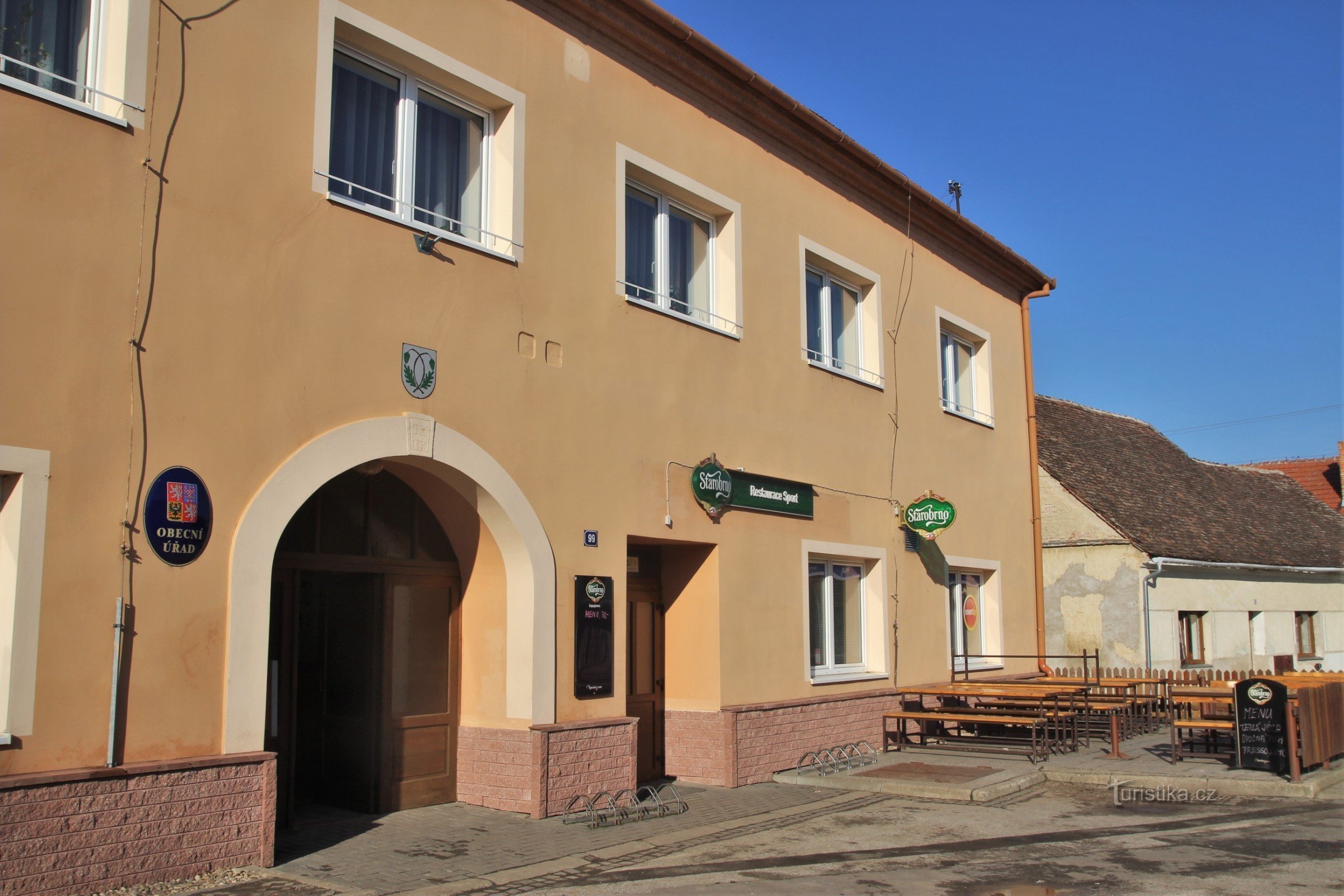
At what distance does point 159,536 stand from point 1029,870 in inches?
239

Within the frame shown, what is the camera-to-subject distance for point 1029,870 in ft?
25.6

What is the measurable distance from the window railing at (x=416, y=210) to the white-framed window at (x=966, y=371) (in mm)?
9144

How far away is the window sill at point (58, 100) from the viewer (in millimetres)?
6637

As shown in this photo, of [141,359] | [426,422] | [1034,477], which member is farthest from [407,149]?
[1034,477]

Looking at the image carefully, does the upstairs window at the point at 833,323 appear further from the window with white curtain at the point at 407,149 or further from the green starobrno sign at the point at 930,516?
the window with white curtain at the point at 407,149

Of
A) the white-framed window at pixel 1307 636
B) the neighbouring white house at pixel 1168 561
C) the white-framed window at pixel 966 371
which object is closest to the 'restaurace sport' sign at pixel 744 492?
the white-framed window at pixel 966 371

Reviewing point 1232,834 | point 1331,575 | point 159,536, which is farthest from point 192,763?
point 1331,575

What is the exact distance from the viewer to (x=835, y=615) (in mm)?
14125

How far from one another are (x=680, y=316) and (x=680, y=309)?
0.85 m

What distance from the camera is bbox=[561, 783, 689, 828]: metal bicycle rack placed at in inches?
373

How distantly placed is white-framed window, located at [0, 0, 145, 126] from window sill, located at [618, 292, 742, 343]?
16.0 ft

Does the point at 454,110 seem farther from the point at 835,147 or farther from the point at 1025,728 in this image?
the point at 1025,728

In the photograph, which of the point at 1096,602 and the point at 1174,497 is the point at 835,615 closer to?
the point at 1096,602

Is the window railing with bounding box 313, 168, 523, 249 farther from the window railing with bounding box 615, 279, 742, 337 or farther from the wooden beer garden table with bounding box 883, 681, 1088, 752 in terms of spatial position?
the wooden beer garden table with bounding box 883, 681, 1088, 752
